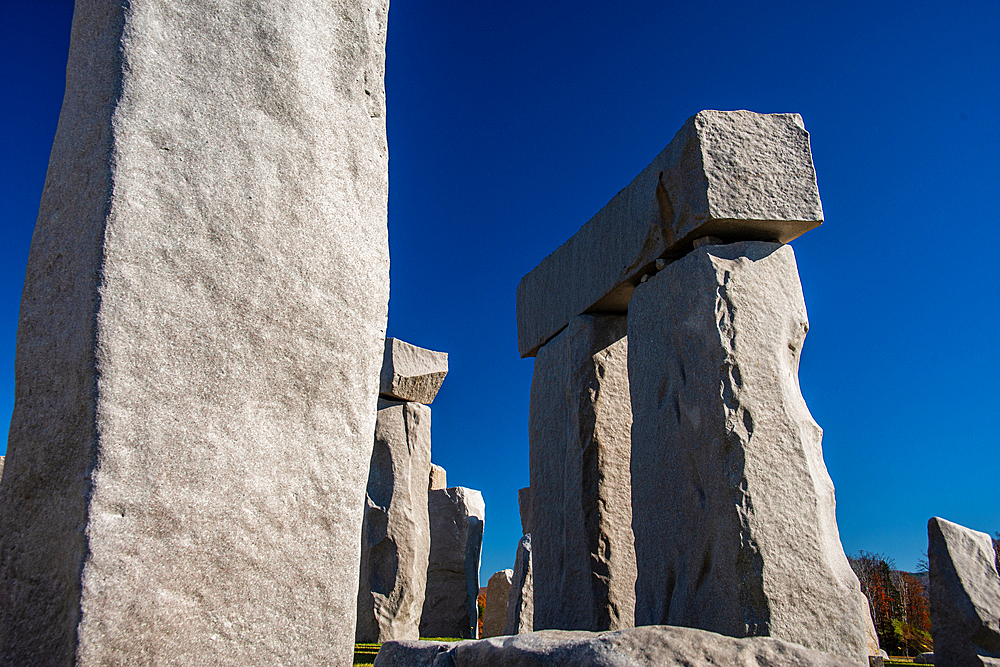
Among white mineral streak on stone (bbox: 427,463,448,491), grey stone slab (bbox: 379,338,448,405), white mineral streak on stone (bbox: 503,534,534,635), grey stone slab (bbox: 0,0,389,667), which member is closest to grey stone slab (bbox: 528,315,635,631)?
white mineral streak on stone (bbox: 503,534,534,635)

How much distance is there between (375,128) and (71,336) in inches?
38.3

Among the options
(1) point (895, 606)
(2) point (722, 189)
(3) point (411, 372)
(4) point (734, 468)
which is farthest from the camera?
(1) point (895, 606)

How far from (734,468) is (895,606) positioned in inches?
415

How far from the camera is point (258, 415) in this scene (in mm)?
1688

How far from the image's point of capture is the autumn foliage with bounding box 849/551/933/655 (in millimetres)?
9320

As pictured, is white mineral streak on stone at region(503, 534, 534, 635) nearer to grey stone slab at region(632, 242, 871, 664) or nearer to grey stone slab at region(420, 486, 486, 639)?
grey stone slab at region(420, 486, 486, 639)

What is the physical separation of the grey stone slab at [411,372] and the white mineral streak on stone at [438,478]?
2.47m

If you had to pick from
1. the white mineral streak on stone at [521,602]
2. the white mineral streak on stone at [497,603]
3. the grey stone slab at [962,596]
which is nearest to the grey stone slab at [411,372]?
the white mineral streak on stone at [521,602]

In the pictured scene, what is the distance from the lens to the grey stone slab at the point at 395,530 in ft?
21.5

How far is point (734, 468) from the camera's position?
3.17 metres

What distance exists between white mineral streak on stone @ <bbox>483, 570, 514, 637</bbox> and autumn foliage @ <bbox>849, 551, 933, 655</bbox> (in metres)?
4.21

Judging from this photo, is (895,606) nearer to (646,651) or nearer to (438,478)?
(438,478)

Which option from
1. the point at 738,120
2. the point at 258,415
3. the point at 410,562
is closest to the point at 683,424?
the point at 738,120

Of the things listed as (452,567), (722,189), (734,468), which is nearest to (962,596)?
(734,468)
